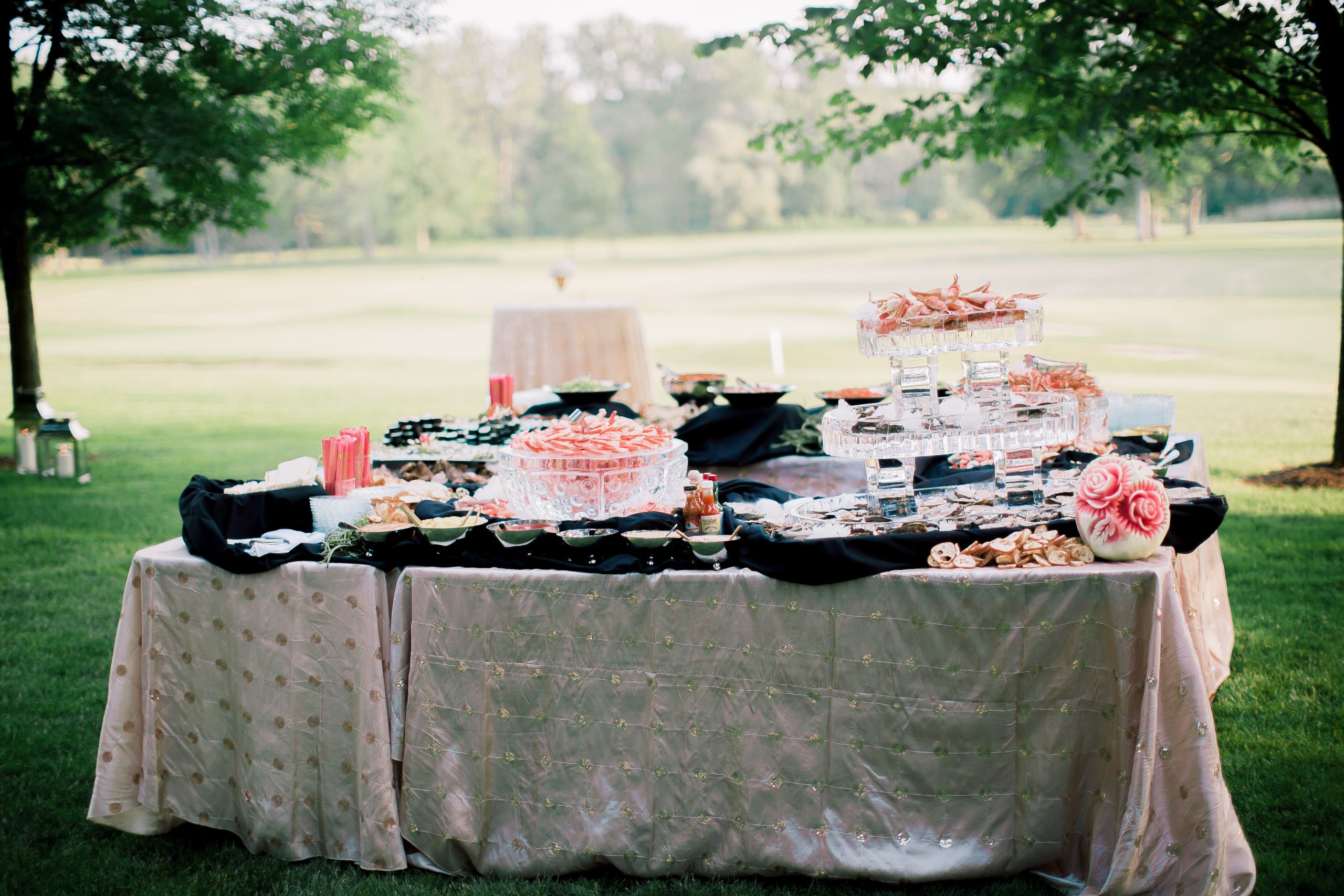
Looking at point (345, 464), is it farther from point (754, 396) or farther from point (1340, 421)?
point (1340, 421)

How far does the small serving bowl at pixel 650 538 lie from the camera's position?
2721mm

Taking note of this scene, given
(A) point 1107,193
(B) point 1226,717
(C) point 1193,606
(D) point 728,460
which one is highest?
(A) point 1107,193

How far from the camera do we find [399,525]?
2879 mm

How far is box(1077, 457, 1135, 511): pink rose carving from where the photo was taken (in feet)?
8.51

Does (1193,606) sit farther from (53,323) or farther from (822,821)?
(53,323)

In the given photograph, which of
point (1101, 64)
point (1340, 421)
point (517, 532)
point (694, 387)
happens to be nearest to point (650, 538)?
point (517, 532)

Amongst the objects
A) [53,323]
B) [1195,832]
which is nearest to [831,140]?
[1195,832]

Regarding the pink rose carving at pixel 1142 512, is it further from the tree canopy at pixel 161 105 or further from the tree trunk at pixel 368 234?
the tree trunk at pixel 368 234

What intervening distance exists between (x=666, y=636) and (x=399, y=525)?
2.49 feet

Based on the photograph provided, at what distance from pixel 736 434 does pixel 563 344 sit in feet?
6.32

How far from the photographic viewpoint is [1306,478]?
833 centimetres

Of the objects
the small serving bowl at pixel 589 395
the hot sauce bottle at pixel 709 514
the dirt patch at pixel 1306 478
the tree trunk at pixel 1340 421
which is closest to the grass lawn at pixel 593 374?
the dirt patch at pixel 1306 478

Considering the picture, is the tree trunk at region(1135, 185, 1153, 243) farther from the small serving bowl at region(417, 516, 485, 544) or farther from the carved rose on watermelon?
the small serving bowl at region(417, 516, 485, 544)

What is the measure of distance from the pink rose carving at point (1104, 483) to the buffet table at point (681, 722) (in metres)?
0.17
